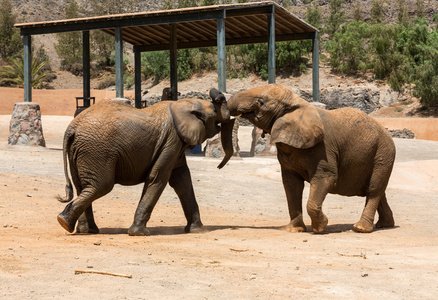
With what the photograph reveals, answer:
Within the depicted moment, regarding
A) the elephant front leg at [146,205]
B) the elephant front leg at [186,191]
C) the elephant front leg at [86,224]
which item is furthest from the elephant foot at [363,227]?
the elephant front leg at [86,224]

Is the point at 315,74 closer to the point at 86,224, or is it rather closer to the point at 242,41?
the point at 242,41

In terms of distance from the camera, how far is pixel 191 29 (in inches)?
891

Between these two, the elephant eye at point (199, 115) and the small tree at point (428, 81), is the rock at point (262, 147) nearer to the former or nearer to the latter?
the elephant eye at point (199, 115)

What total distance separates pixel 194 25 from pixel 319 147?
49.0 feet

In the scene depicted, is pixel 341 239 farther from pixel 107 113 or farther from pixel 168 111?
pixel 107 113

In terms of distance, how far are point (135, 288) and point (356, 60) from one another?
115ft

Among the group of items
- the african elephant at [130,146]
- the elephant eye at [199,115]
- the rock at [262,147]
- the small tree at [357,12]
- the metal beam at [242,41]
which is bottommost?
the rock at [262,147]

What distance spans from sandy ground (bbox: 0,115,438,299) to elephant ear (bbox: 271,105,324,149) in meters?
1.23

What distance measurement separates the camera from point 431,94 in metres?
30.8

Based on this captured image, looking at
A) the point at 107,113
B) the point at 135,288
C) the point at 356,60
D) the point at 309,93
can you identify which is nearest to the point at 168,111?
the point at 107,113

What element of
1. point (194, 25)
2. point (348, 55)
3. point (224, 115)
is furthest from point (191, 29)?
point (348, 55)

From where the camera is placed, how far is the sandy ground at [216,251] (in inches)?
180

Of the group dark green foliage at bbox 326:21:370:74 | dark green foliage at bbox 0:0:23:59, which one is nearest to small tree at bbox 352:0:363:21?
dark green foliage at bbox 326:21:370:74

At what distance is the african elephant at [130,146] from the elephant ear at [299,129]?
73 centimetres
